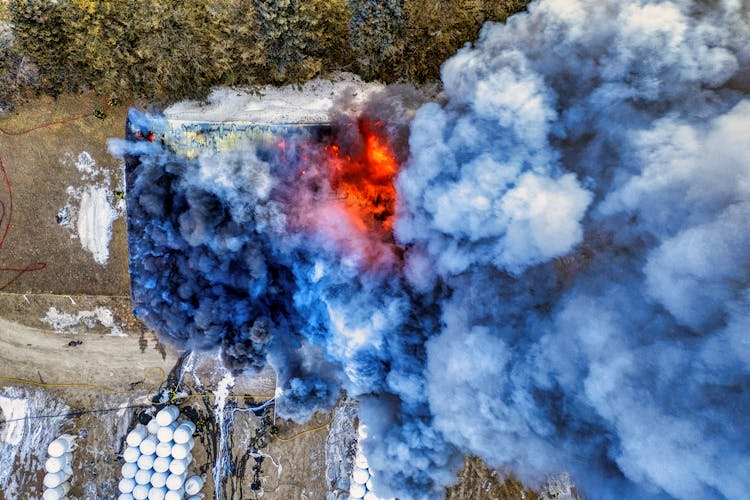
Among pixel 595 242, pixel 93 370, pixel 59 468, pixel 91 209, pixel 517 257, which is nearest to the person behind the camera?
pixel 595 242

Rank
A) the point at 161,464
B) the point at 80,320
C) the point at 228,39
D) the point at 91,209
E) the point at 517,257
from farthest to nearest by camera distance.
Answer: the point at 80,320 < the point at 91,209 < the point at 161,464 < the point at 228,39 < the point at 517,257

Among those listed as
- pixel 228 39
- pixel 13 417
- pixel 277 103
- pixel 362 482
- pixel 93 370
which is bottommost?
pixel 362 482

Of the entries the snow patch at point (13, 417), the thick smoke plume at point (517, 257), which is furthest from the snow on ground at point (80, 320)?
the snow patch at point (13, 417)

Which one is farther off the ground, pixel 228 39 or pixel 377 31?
pixel 377 31

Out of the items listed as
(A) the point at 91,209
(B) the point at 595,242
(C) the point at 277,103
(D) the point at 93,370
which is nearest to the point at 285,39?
(C) the point at 277,103

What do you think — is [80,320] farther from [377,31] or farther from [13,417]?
[377,31]

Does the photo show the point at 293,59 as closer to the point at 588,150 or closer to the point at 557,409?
the point at 588,150

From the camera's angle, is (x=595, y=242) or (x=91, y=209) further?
(x=91, y=209)
